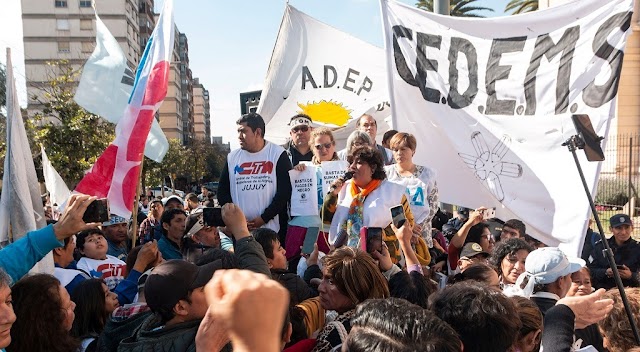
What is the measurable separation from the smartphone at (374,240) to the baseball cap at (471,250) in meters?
1.44

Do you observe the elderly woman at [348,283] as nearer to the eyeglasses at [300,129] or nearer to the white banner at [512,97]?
the white banner at [512,97]

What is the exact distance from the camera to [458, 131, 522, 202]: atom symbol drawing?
4.83 m

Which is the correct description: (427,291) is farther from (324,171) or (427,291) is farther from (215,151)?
(215,151)

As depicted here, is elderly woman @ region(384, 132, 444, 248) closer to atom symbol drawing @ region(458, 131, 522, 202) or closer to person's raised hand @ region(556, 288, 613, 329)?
atom symbol drawing @ region(458, 131, 522, 202)

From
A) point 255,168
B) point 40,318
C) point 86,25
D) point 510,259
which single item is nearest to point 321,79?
point 255,168

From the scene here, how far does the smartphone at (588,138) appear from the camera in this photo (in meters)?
3.49

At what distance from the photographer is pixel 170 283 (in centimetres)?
226

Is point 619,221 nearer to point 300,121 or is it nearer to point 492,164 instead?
point 492,164

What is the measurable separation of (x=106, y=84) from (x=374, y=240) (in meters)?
4.26

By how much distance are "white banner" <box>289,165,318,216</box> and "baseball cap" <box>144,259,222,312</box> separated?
2419 millimetres

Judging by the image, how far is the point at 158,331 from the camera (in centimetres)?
221

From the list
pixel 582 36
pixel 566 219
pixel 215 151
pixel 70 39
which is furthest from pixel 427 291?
pixel 215 151

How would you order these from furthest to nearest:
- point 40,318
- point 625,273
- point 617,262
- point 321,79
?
point 321,79, point 617,262, point 625,273, point 40,318

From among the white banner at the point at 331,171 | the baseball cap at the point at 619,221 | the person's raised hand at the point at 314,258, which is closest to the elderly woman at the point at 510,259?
the person's raised hand at the point at 314,258
